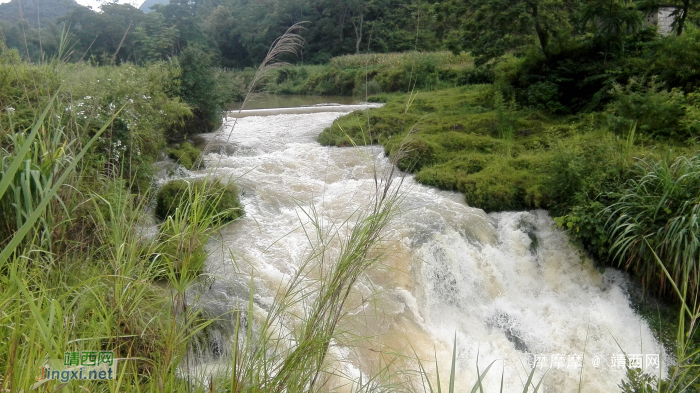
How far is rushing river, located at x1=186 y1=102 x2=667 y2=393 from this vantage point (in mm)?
4605

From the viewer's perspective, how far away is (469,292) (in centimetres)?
570

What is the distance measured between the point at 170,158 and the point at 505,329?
→ 6.93 metres

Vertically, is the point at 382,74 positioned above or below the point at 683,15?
below

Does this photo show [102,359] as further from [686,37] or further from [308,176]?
[686,37]

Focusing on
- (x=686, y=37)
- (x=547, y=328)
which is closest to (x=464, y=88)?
(x=686, y=37)

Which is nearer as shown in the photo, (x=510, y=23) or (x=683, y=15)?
(x=683, y=15)

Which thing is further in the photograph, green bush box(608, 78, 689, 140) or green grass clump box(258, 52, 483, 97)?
green grass clump box(258, 52, 483, 97)

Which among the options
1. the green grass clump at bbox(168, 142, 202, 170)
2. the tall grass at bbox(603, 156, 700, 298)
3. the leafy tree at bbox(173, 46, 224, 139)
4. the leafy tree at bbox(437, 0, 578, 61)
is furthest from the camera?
the leafy tree at bbox(173, 46, 224, 139)

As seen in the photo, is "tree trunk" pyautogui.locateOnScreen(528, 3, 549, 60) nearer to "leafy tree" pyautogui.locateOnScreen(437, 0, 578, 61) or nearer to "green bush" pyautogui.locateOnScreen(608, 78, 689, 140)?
"leafy tree" pyautogui.locateOnScreen(437, 0, 578, 61)

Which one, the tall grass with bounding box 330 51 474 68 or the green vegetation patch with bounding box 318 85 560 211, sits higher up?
the tall grass with bounding box 330 51 474 68

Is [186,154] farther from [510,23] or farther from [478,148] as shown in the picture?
[510,23]

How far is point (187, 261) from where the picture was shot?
177 centimetres

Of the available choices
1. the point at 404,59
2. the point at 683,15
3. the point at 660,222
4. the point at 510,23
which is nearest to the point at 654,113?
the point at 683,15

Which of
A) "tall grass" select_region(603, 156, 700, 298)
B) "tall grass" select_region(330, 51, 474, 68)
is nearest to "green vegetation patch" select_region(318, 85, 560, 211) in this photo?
"tall grass" select_region(603, 156, 700, 298)
